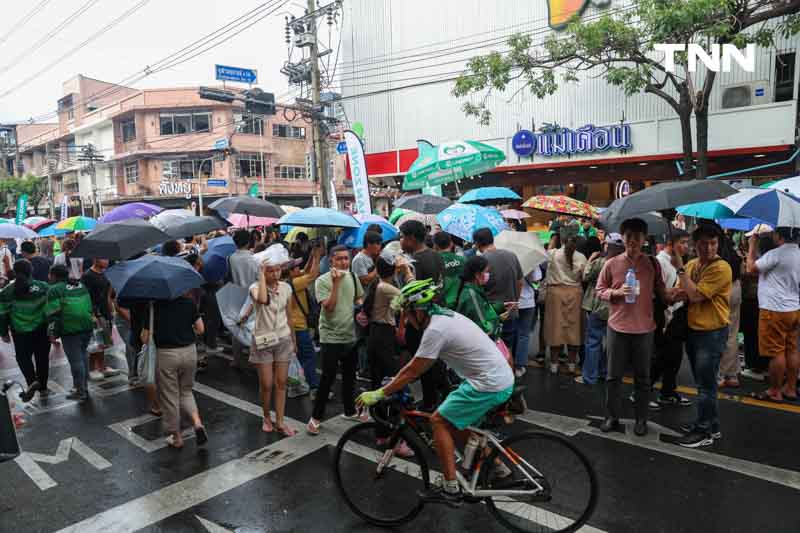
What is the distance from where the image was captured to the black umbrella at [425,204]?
28.5 ft

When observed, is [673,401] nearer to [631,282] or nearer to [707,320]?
[707,320]

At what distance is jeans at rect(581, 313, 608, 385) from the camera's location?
6.45 metres

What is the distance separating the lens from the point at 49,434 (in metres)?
5.67

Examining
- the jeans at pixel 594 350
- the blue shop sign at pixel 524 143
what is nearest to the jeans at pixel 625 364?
the jeans at pixel 594 350

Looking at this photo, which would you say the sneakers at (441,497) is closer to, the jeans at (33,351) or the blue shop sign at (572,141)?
the jeans at (33,351)

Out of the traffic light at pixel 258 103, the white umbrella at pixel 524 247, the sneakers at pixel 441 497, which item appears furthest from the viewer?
the traffic light at pixel 258 103

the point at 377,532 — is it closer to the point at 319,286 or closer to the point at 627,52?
the point at 319,286

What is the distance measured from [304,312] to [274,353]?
97 centimetres

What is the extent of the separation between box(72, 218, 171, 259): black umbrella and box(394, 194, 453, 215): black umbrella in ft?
13.0

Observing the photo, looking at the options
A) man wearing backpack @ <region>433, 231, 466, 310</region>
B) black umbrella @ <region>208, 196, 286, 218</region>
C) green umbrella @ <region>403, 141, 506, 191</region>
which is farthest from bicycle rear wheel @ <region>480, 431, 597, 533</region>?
green umbrella @ <region>403, 141, 506, 191</region>

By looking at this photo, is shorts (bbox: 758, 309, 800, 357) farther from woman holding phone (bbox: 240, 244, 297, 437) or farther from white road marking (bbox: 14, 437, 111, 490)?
white road marking (bbox: 14, 437, 111, 490)

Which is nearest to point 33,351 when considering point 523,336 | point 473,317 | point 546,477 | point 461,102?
point 473,317

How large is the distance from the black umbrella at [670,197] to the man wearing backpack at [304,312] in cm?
329

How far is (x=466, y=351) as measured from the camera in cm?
338
